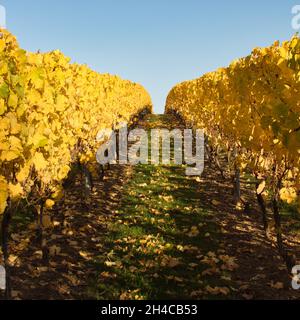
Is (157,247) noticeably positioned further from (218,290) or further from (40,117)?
(40,117)

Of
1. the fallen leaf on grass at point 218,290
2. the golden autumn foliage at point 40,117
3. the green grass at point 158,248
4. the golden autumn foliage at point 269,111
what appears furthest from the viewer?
the green grass at point 158,248

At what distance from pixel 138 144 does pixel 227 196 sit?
885 centimetres

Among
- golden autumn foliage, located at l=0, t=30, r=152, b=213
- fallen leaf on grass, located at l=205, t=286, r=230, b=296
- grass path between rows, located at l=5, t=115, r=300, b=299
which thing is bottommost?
fallen leaf on grass, located at l=205, t=286, r=230, b=296

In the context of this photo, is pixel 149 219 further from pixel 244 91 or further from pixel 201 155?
pixel 201 155

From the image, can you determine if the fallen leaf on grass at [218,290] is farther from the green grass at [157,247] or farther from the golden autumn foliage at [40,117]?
the golden autumn foliage at [40,117]

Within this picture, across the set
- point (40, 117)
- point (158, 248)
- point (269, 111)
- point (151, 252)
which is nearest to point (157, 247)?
point (158, 248)

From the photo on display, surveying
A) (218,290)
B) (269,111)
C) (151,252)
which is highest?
(269,111)

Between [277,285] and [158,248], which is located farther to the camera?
[158,248]

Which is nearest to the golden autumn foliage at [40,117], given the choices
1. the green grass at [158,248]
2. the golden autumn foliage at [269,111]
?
the green grass at [158,248]

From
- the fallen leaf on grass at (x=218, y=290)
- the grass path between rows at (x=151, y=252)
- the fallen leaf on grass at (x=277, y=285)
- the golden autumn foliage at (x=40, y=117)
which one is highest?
the golden autumn foliage at (x=40, y=117)

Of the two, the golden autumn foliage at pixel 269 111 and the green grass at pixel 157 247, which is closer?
the golden autumn foliage at pixel 269 111

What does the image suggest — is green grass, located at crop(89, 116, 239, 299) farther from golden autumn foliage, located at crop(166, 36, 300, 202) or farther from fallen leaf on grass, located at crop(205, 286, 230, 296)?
golden autumn foliage, located at crop(166, 36, 300, 202)

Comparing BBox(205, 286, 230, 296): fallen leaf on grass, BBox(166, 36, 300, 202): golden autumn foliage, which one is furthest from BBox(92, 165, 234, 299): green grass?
BBox(166, 36, 300, 202): golden autumn foliage

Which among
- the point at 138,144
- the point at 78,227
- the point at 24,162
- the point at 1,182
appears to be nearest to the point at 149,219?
the point at 78,227
